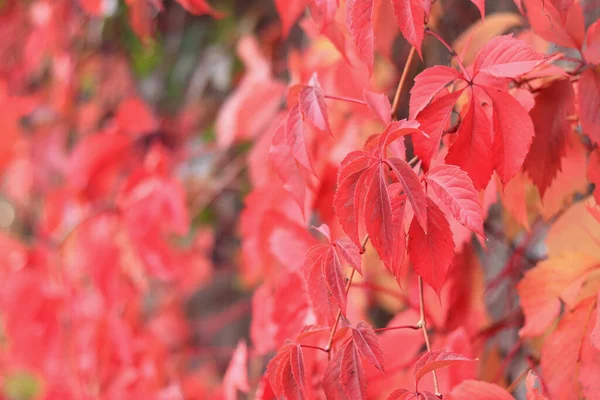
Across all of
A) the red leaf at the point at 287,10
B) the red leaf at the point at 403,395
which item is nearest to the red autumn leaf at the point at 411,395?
the red leaf at the point at 403,395

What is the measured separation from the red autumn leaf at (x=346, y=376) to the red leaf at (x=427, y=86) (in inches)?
6.4

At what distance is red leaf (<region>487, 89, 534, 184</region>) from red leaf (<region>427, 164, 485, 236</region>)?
0.05 m

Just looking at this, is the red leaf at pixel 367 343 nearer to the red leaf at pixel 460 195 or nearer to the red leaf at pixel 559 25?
the red leaf at pixel 460 195

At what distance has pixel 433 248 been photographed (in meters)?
0.40

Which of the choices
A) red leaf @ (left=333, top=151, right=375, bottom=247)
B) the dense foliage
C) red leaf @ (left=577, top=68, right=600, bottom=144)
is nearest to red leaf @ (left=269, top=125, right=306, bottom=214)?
the dense foliage

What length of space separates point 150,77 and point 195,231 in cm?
41

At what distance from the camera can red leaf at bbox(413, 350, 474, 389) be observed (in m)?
0.38

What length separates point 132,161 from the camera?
135 cm

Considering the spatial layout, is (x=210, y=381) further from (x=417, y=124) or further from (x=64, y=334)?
(x=417, y=124)

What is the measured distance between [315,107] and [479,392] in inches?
9.2

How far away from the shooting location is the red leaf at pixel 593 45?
464mm

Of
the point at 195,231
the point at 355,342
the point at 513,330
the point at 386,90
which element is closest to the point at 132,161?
the point at 195,231

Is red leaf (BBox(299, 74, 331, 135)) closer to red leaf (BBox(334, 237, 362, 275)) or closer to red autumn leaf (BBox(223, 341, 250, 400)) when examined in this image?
red leaf (BBox(334, 237, 362, 275))

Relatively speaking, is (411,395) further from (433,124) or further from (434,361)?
(433,124)
